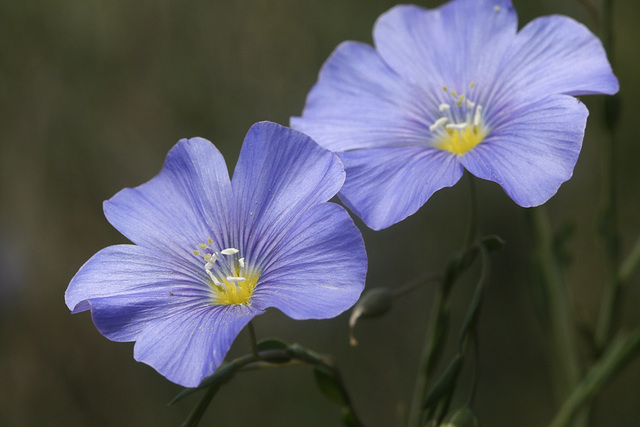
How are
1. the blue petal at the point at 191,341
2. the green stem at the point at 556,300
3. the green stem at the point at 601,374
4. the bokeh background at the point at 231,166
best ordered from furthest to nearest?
the bokeh background at the point at 231,166 < the green stem at the point at 556,300 < the green stem at the point at 601,374 < the blue petal at the point at 191,341

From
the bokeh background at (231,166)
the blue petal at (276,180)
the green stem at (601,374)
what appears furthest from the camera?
the bokeh background at (231,166)

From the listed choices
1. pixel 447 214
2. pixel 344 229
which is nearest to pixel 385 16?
pixel 344 229

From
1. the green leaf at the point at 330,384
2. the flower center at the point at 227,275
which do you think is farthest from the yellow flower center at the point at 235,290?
the green leaf at the point at 330,384

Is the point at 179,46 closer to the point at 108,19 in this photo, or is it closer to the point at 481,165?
the point at 108,19

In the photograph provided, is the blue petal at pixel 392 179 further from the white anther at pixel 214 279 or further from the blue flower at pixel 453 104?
the white anther at pixel 214 279

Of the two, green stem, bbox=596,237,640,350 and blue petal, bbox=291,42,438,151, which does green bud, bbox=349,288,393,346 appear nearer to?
blue petal, bbox=291,42,438,151

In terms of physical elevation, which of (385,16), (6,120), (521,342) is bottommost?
(521,342)
